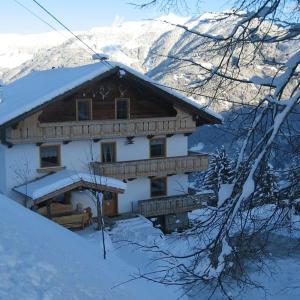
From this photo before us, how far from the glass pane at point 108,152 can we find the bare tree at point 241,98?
19.6 metres

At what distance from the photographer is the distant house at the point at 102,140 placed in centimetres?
2262

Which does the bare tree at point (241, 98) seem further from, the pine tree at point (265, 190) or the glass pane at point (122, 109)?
the glass pane at point (122, 109)

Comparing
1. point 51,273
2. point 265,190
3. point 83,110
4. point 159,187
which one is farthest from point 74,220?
point 265,190

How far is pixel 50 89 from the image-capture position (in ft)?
79.0

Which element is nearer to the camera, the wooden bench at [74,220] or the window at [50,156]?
the wooden bench at [74,220]

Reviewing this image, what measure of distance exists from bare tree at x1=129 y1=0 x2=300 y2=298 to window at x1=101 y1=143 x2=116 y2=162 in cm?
1959

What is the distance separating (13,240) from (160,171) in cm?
1668

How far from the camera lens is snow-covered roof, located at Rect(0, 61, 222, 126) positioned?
22.1 m

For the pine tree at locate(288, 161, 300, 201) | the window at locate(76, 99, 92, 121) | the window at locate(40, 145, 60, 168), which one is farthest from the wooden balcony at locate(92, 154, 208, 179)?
the pine tree at locate(288, 161, 300, 201)

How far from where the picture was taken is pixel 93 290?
27.3 feet

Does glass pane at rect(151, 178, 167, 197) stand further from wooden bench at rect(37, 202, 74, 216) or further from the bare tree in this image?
the bare tree

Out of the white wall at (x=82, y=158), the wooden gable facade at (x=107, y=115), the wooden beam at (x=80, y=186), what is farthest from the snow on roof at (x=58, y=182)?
the wooden gable facade at (x=107, y=115)

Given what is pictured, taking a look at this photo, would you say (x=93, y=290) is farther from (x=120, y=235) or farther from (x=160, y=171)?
(x=160, y=171)

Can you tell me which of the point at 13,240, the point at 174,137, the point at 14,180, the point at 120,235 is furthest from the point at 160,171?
the point at 13,240
